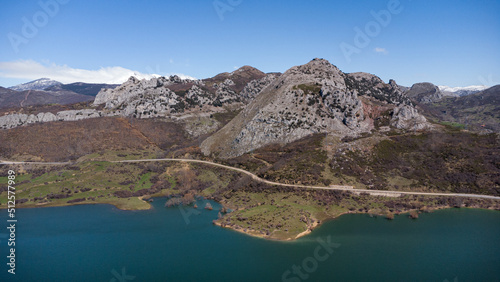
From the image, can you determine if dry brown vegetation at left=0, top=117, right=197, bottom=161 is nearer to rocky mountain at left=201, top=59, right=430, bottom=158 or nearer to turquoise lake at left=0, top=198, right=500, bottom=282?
rocky mountain at left=201, top=59, right=430, bottom=158

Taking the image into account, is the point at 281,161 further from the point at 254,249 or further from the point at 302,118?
the point at 254,249

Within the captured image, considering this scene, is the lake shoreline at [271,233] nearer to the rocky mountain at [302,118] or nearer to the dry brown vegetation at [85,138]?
the dry brown vegetation at [85,138]

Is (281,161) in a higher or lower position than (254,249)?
higher

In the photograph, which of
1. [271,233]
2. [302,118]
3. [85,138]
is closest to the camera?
[271,233]

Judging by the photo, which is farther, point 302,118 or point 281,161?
point 302,118

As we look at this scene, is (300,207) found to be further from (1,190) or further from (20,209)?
(1,190)

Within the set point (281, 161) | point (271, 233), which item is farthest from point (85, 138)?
point (271, 233)

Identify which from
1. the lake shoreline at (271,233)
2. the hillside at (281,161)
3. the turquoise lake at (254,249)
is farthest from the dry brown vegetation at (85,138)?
the turquoise lake at (254,249)

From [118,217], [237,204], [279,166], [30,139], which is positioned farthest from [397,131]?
[30,139]
